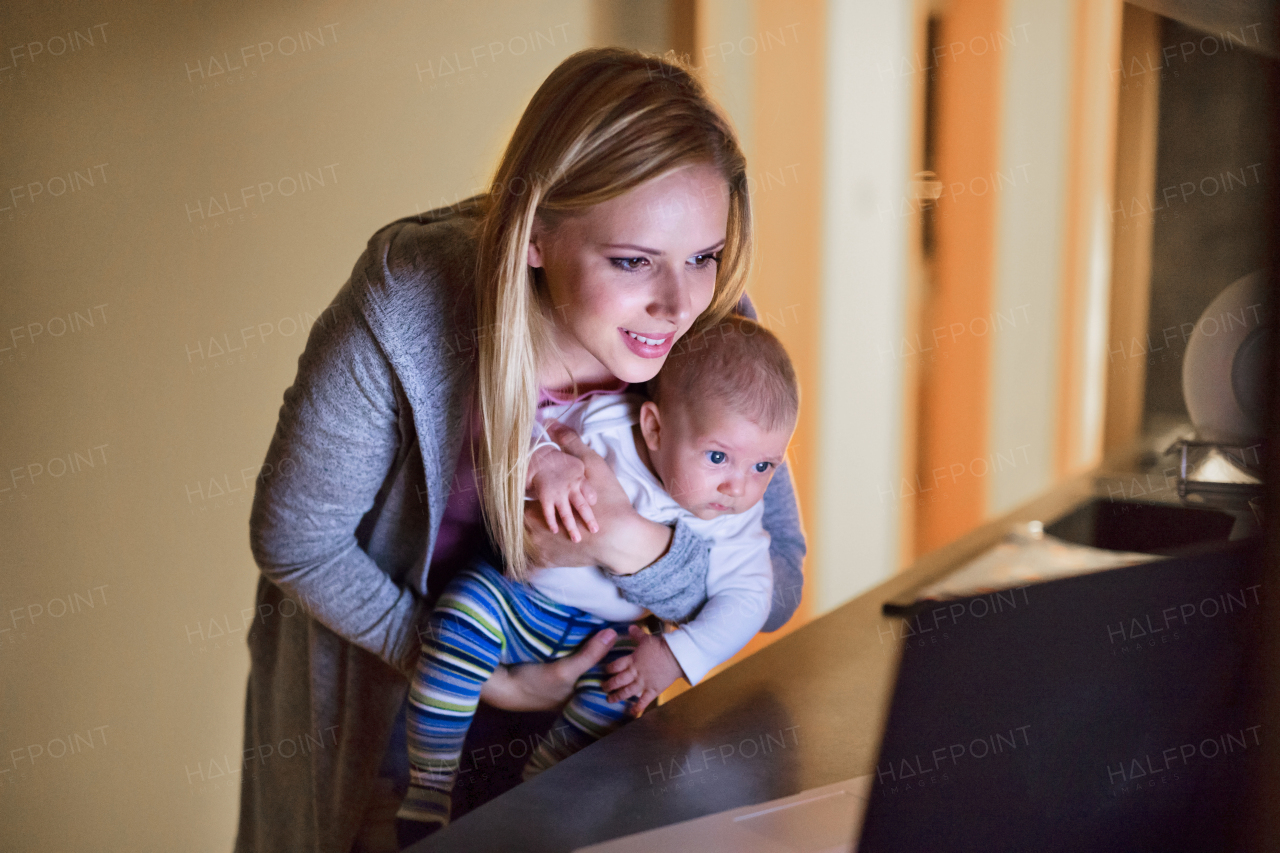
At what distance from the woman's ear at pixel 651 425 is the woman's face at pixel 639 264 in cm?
4

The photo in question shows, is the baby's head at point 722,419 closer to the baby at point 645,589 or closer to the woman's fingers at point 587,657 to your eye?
the baby at point 645,589

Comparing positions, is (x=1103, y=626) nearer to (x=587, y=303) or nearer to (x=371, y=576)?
(x=587, y=303)

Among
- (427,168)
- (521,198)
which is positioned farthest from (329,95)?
(521,198)

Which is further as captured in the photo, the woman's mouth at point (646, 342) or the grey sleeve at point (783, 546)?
the grey sleeve at point (783, 546)

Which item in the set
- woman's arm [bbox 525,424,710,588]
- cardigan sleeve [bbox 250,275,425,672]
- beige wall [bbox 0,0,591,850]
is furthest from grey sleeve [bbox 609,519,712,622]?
beige wall [bbox 0,0,591,850]

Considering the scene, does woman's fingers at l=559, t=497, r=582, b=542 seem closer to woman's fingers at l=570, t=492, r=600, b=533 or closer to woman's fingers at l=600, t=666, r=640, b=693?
woman's fingers at l=570, t=492, r=600, b=533

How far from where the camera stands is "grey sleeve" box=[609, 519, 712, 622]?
78 centimetres

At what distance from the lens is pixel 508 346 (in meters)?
0.77

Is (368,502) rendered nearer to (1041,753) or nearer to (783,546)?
(783,546)

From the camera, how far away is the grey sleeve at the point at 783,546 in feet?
3.26

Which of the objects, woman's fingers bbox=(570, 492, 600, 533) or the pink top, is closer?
woman's fingers bbox=(570, 492, 600, 533)

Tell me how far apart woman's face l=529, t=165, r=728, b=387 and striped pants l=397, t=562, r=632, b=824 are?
0.83 feet

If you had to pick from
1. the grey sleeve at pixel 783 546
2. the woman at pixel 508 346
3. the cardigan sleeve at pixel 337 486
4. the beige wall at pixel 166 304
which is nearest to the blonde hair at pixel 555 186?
the woman at pixel 508 346

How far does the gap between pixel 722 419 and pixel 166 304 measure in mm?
1031
